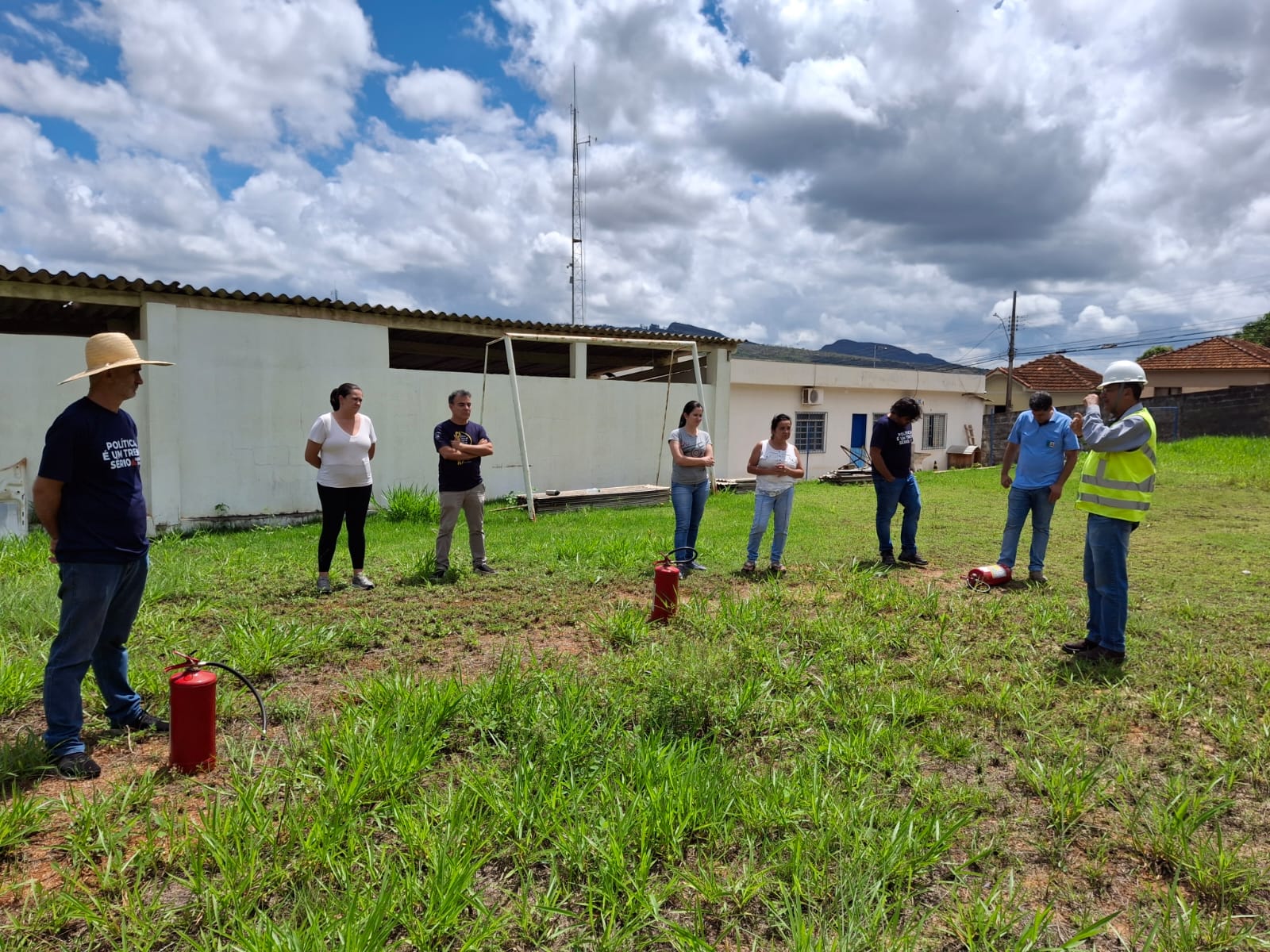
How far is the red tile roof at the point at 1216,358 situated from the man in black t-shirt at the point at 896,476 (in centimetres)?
3523

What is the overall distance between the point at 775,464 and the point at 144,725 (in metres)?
5.02

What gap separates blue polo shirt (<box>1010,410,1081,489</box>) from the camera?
6.28m

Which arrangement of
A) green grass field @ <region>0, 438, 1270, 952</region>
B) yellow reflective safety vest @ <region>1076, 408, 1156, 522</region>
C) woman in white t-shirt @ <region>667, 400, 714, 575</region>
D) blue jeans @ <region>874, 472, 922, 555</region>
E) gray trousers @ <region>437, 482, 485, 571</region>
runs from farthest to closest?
blue jeans @ <region>874, 472, 922, 555</region>, woman in white t-shirt @ <region>667, 400, 714, 575</region>, gray trousers @ <region>437, 482, 485, 571</region>, yellow reflective safety vest @ <region>1076, 408, 1156, 522</region>, green grass field @ <region>0, 438, 1270, 952</region>

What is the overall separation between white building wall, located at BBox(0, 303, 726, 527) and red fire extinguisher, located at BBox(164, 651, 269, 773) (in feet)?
26.2

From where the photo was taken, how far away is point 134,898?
2.22m

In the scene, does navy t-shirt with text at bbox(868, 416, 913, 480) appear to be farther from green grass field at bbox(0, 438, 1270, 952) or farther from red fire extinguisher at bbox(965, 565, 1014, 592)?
green grass field at bbox(0, 438, 1270, 952)

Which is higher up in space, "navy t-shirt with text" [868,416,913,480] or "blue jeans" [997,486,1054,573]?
"navy t-shirt with text" [868,416,913,480]

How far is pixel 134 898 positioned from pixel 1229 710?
4731 millimetres

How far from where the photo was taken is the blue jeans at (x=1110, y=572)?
14.1 ft

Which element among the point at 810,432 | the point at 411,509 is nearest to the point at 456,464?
the point at 411,509

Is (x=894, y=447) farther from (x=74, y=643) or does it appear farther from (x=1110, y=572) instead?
(x=74, y=643)

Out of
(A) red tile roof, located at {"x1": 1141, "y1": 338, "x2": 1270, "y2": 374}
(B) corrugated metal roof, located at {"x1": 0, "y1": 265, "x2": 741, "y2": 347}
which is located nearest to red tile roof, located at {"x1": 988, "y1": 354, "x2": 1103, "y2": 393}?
(A) red tile roof, located at {"x1": 1141, "y1": 338, "x2": 1270, "y2": 374}

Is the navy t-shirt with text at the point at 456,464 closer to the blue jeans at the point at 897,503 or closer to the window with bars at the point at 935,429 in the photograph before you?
the blue jeans at the point at 897,503

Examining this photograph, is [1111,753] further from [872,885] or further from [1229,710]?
[872,885]
